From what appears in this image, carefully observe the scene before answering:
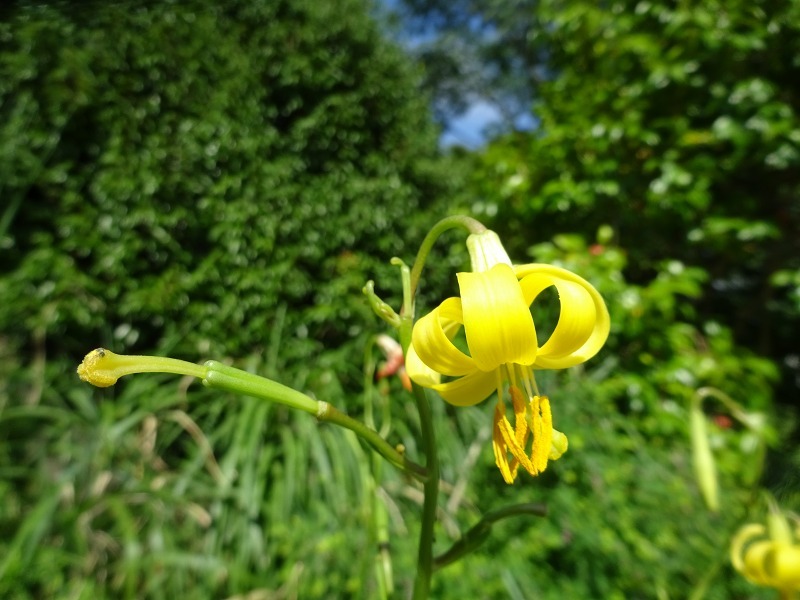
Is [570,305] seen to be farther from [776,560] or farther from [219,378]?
[776,560]

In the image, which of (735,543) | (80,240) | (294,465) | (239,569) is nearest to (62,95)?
(80,240)

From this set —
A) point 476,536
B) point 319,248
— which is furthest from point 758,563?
point 319,248

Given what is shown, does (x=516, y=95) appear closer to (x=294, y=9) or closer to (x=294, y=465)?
(x=294, y=9)

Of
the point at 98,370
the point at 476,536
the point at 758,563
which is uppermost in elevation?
the point at 98,370

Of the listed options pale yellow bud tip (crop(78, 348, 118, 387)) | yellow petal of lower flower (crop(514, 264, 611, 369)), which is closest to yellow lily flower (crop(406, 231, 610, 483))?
yellow petal of lower flower (crop(514, 264, 611, 369))

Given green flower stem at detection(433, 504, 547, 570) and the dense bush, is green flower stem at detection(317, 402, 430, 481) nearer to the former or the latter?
green flower stem at detection(433, 504, 547, 570)

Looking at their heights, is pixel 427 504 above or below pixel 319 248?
above

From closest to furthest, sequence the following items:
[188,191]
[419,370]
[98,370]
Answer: [98,370], [419,370], [188,191]
